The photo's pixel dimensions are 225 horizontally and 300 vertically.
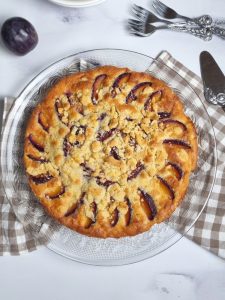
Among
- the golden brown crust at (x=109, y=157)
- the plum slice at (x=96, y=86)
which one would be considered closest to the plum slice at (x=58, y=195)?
the golden brown crust at (x=109, y=157)

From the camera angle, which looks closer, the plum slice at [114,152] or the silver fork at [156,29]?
the plum slice at [114,152]

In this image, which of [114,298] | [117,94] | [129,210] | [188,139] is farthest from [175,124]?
[114,298]

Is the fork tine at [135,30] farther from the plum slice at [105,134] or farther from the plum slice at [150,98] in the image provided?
the plum slice at [105,134]

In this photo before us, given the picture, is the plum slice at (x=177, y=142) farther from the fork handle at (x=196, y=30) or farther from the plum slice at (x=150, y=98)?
the fork handle at (x=196, y=30)

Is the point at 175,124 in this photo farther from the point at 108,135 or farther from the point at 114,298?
→ the point at 114,298

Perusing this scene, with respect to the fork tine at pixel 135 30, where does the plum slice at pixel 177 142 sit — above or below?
below

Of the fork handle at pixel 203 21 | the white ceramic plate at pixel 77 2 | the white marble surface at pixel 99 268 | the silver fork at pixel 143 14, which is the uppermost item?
the white ceramic plate at pixel 77 2

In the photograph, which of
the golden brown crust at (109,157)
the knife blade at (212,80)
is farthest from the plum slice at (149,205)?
the knife blade at (212,80)
